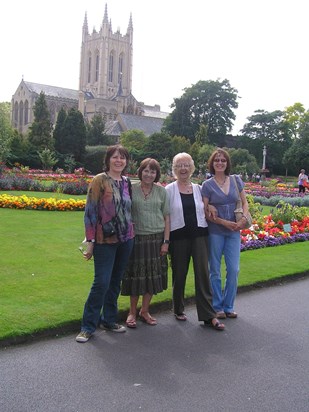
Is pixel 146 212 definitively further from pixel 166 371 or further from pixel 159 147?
pixel 159 147

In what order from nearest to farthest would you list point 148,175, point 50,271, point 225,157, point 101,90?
point 148,175, point 225,157, point 50,271, point 101,90

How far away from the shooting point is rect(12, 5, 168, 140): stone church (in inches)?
3228

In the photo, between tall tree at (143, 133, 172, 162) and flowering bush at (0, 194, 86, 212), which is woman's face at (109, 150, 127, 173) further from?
tall tree at (143, 133, 172, 162)

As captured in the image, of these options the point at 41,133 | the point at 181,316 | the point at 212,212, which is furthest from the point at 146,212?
the point at 41,133

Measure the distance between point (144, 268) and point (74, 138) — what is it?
39.4 metres

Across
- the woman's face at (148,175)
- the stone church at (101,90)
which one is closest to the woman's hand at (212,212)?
the woman's face at (148,175)

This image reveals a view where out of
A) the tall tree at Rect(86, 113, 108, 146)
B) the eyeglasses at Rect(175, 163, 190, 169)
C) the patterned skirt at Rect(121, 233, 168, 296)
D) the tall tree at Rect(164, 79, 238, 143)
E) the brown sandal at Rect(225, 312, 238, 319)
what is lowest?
the brown sandal at Rect(225, 312, 238, 319)

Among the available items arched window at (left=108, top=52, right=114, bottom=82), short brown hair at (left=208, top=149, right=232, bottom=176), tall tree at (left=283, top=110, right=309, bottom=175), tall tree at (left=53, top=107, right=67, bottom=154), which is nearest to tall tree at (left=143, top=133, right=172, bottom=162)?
tall tree at (left=53, top=107, right=67, bottom=154)

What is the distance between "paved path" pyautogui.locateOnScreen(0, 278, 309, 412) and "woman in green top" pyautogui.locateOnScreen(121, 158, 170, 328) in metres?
0.44

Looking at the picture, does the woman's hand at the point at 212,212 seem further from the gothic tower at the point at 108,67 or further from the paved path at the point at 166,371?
the gothic tower at the point at 108,67

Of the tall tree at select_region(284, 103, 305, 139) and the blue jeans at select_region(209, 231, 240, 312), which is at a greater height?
the tall tree at select_region(284, 103, 305, 139)

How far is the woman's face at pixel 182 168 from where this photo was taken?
14.1 feet

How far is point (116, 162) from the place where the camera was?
3.86 metres

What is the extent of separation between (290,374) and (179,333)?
1128 mm
